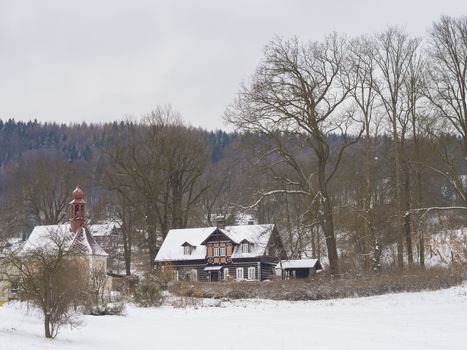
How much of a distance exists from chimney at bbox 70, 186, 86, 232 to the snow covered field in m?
27.5

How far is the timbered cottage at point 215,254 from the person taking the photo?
60.3 metres

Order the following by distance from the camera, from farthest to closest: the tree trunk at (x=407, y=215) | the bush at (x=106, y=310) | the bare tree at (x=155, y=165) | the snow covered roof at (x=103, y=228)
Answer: the snow covered roof at (x=103, y=228) → the bare tree at (x=155, y=165) → the tree trunk at (x=407, y=215) → the bush at (x=106, y=310)

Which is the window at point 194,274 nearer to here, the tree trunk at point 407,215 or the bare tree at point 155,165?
the bare tree at point 155,165

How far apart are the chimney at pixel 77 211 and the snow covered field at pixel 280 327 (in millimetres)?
27543

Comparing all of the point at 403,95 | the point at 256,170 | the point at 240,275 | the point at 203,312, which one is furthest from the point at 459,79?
the point at 240,275

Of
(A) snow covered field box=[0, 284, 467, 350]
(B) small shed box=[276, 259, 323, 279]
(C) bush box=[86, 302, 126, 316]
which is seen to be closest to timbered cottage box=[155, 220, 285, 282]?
(B) small shed box=[276, 259, 323, 279]

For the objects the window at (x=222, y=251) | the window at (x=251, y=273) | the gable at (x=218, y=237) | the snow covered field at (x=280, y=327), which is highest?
the gable at (x=218, y=237)

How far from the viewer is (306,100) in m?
34.2

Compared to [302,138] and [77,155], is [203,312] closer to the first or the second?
[302,138]

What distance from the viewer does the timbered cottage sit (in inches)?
2375

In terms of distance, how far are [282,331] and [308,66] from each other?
58.0 feet

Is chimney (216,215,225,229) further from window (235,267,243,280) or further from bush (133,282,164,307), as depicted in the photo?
bush (133,282,164,307)

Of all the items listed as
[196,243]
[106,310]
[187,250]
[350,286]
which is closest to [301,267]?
[196,243]

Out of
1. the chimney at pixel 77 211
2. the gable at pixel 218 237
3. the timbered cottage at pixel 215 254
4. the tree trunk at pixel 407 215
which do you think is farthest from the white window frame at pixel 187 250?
the tree trunk at pixel 407 215
